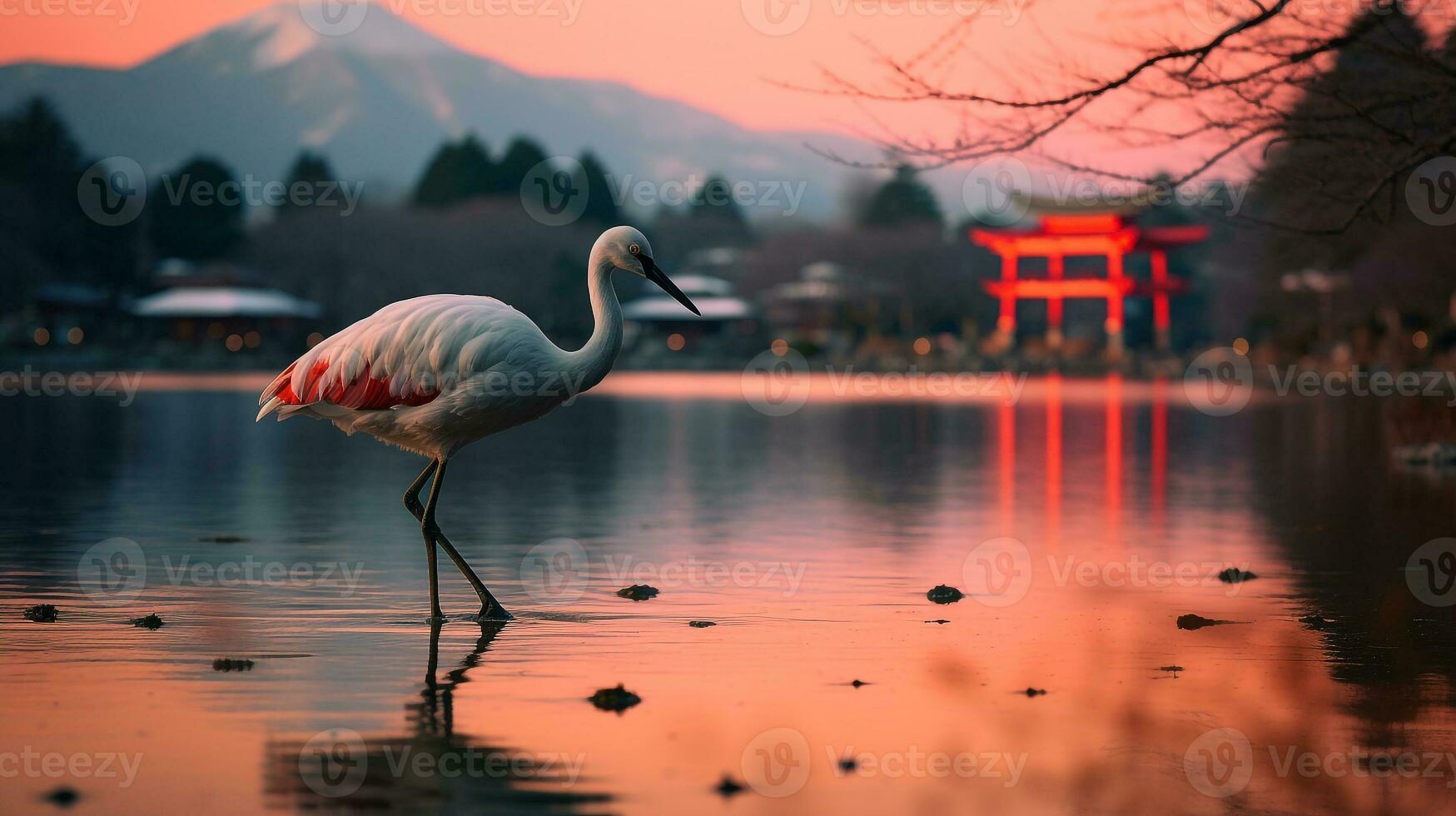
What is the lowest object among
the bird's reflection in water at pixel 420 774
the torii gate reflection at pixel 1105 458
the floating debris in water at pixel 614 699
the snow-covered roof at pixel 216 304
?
the bird's reflection in water at pixel 420 774

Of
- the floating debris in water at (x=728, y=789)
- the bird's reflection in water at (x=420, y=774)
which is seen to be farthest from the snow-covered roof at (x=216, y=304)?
the floating debris in water at (x=728, y=789)

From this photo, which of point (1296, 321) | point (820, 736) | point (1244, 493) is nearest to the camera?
point (820, 736)

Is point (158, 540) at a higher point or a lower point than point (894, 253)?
lower

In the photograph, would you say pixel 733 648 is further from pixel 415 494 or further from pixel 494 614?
pixel 415 494

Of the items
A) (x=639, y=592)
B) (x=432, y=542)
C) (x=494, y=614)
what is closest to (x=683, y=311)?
(x=639, y=592)

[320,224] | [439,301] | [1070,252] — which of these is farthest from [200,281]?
[439,301]

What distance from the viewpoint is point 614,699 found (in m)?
7.21

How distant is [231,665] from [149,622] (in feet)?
4.99

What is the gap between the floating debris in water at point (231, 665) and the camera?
26.0 feet

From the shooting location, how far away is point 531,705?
23.8 ft

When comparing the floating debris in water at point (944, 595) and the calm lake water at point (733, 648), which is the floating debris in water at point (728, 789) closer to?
the calm lake water at point (733, 648)

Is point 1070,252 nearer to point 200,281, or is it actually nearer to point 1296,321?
point 1296,321

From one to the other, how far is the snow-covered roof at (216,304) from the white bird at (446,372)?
78898 millimetres

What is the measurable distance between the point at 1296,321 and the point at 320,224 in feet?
201
